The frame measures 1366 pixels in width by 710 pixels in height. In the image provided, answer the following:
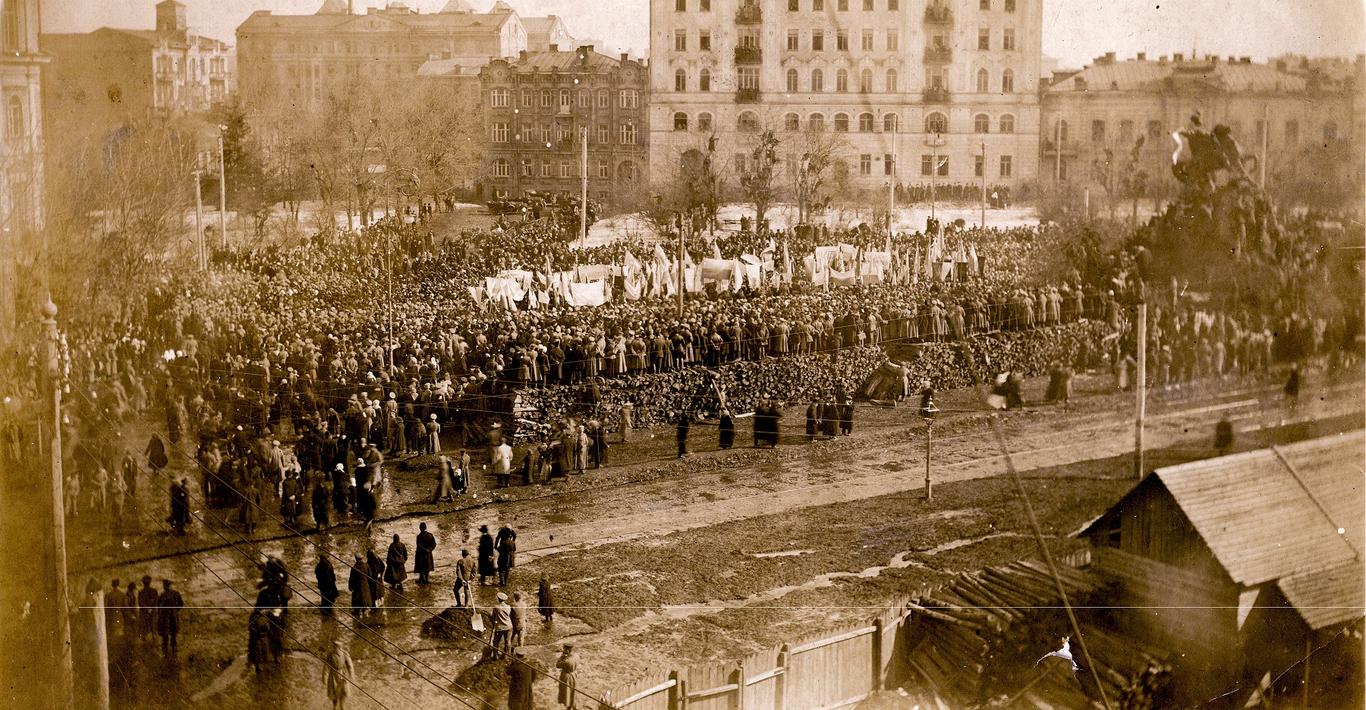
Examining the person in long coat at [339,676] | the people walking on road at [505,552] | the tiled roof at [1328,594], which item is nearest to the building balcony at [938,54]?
the tiled roof at [1328,594]

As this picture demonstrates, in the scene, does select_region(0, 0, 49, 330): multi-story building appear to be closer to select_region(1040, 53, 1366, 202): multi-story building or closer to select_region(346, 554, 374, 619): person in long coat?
select_region(346, 554, 374, 619): person in long coat

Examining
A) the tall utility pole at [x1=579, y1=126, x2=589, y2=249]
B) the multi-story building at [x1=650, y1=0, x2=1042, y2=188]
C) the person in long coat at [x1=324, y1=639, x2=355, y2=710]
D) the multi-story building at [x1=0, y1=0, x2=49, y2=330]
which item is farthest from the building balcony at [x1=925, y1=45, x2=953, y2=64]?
the multi-story building at [x1=0, y1=0, x2=49, y2=330]

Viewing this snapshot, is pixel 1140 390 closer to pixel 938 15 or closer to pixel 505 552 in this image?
pixel 938 15

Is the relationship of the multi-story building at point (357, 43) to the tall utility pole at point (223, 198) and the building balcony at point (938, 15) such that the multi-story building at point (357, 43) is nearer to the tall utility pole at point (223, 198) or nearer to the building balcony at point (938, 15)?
the tall utility pole at point (223, 198)

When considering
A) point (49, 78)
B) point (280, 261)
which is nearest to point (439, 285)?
point (280, 261)

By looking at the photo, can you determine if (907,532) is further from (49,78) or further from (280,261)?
(49,78)

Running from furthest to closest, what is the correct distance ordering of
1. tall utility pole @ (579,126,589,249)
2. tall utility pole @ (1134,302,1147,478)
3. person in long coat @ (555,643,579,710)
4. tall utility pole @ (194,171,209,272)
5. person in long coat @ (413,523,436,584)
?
tall utility pole @ (194,171,209,272)
tall utility pole @ (579,126,589,249)
tall utility pole @ (1134,302,1147,478)
person in long coat @ (413,523,436,584)
person in long coat @ (555,643,579,710)

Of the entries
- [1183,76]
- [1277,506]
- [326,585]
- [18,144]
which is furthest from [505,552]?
[1183,76]
